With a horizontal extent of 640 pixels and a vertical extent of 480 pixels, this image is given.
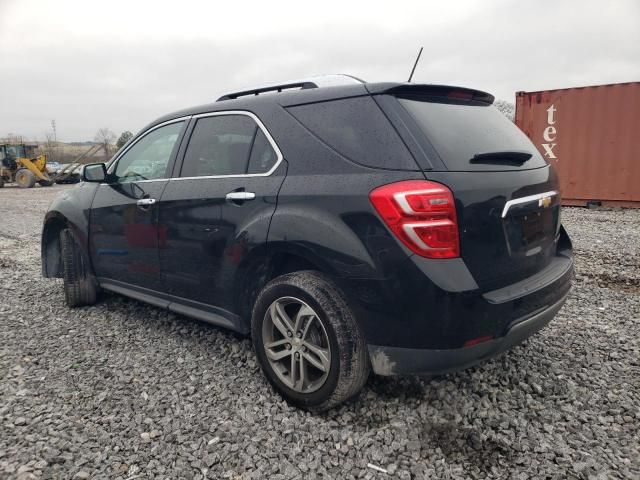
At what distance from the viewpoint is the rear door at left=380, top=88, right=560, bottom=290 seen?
2105 mm

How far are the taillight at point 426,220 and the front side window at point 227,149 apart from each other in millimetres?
897

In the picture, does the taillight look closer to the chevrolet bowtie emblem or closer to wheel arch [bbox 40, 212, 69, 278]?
the chevrolet bowtie emblem

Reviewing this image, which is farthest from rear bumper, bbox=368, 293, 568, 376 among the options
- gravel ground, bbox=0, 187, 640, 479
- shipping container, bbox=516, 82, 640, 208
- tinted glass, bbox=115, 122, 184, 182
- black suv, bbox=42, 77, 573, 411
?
shipping container, bbox=516, 82, 640, 208

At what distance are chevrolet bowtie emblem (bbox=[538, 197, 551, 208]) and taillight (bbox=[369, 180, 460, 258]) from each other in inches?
27.9

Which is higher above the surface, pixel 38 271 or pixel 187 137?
pixel 187 137

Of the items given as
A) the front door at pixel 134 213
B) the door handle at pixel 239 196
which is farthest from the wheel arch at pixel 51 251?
the door handle at pixel 239 196

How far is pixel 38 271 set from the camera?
5727mm

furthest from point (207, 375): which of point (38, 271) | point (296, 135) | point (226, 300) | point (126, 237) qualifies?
point (38, 271)

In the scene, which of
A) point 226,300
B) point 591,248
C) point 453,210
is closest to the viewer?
point 453,210

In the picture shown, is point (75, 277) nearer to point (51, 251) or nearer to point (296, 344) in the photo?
point (51, 251)

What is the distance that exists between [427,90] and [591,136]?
9.85m

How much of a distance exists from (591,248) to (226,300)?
5.55 meters

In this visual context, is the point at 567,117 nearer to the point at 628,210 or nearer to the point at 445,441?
the point at 628,210

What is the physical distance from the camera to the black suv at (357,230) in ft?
6.78
